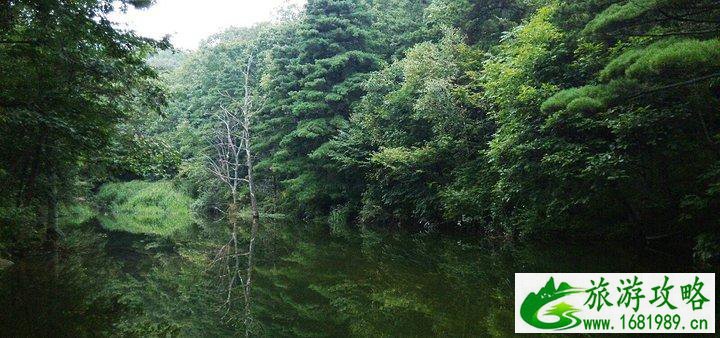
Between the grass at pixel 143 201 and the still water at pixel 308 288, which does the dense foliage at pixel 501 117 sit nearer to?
the still water at pixel 308 288

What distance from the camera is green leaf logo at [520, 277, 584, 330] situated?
402 cm

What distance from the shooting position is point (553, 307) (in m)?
4.08

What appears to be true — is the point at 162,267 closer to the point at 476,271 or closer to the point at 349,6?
the point at 476,271

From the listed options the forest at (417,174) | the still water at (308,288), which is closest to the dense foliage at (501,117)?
the forest at (417,174)

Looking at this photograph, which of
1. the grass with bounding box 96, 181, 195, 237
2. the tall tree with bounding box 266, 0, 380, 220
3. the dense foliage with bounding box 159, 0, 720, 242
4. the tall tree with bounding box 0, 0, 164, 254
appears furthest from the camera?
the grass with bounding box 96, 181, 195, 237

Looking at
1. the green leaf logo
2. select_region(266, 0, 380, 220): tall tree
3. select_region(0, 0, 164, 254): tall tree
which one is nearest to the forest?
select_region(0, 0, 164, 254): tall tree

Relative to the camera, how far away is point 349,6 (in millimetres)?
22797

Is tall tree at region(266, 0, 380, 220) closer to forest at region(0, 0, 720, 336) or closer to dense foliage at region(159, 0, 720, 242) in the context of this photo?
dense foliage at region(159, 0, 720, 242)

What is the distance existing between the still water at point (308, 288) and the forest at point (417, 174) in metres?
0.05

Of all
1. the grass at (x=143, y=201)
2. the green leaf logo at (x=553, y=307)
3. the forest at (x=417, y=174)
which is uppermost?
the grass at (x=143, y=201)

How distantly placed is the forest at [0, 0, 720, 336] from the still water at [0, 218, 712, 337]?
0.17 feet

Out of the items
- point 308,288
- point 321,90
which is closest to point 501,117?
point 308,288

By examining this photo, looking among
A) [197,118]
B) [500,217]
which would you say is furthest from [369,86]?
[197,118]

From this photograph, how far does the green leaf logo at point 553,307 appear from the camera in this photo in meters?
4.02
